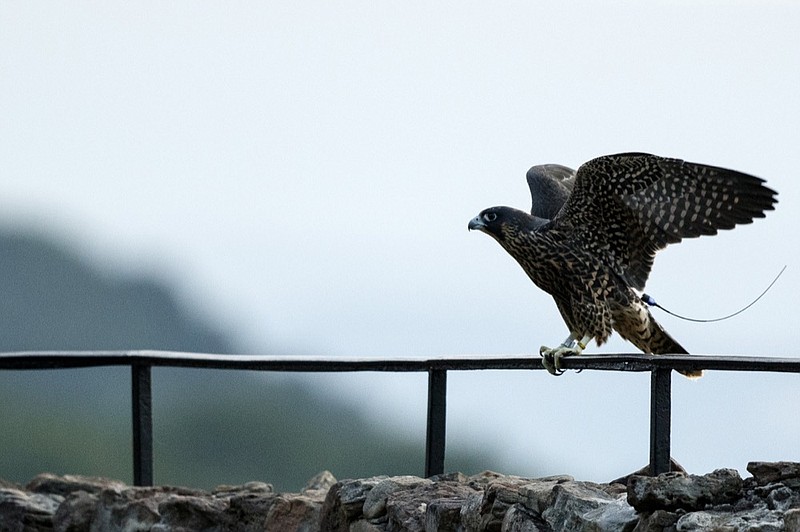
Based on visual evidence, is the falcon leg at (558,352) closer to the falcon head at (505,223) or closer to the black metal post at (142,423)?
the falcon head at (505,223)

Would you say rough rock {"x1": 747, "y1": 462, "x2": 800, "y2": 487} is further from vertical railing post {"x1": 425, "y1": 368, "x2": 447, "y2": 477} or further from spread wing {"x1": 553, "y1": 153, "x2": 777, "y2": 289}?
spread wing {"x1": 553, "y1": 153, "x2": 777, "y2": 289}

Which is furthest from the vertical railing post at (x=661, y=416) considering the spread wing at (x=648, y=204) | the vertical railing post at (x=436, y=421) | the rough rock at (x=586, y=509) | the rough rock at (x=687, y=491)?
the spread wing at (x=648, y=204)

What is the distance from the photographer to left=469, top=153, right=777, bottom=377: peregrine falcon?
20.5 feet

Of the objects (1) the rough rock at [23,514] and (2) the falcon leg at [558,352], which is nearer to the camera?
(2) the falcon leg at [558,352]

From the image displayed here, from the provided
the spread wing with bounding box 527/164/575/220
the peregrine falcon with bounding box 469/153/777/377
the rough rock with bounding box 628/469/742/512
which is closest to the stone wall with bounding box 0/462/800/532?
the rough rock with bounding box 628/469/742/512

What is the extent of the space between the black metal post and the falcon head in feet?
5.68

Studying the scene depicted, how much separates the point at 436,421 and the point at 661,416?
1309 millimetres

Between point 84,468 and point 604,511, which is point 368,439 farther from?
point 604,511

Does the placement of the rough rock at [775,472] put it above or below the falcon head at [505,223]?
below

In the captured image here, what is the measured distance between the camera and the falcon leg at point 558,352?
5.13 m

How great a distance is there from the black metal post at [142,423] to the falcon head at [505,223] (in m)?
1.73

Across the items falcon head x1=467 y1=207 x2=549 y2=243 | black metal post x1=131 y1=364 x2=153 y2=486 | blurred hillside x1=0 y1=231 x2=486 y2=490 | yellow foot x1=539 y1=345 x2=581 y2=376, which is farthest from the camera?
blurred hillside x1=0 y1=231 x2=486 y2=490

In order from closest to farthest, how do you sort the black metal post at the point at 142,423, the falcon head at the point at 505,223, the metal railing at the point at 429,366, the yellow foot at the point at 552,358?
the metal railing at the point at 429,366, the yellow foot at the point at 552,358, the black metal post at the point at 142,423, the falcon head at the point at 505,223

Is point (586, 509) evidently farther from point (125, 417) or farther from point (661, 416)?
point (125, 417)
